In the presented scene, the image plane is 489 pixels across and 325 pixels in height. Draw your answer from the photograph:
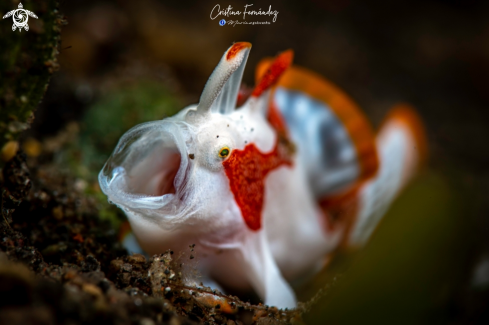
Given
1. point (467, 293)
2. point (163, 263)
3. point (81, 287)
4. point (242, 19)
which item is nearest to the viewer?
point (81, 287)

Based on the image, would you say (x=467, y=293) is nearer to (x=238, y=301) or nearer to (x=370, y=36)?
(x=238, y=301)

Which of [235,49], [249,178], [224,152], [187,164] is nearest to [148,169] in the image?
[187,164]

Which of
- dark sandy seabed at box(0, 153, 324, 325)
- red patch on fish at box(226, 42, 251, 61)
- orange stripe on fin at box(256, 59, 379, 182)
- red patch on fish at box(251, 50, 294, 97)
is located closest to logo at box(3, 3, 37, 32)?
dark sandy seabed at box(0, 153, 324, 325)

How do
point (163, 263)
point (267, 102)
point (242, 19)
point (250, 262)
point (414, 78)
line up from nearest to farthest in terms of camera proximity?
1. point (163, 263)
2. point (250, 262)
3. point (267, 102)
4. point (242, 19)
5. point (414, 78)

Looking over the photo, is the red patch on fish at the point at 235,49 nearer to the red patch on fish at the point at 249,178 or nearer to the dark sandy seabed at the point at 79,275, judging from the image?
the red patch on fish at the point at 249,178

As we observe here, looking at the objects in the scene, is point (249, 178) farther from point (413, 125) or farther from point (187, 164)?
point (413, 125)

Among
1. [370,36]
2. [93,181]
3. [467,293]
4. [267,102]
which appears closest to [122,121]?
[93,181]

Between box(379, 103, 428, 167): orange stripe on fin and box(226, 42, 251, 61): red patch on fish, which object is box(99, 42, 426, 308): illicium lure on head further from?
box(379, 103, 428, 167): orange stripe on fin
